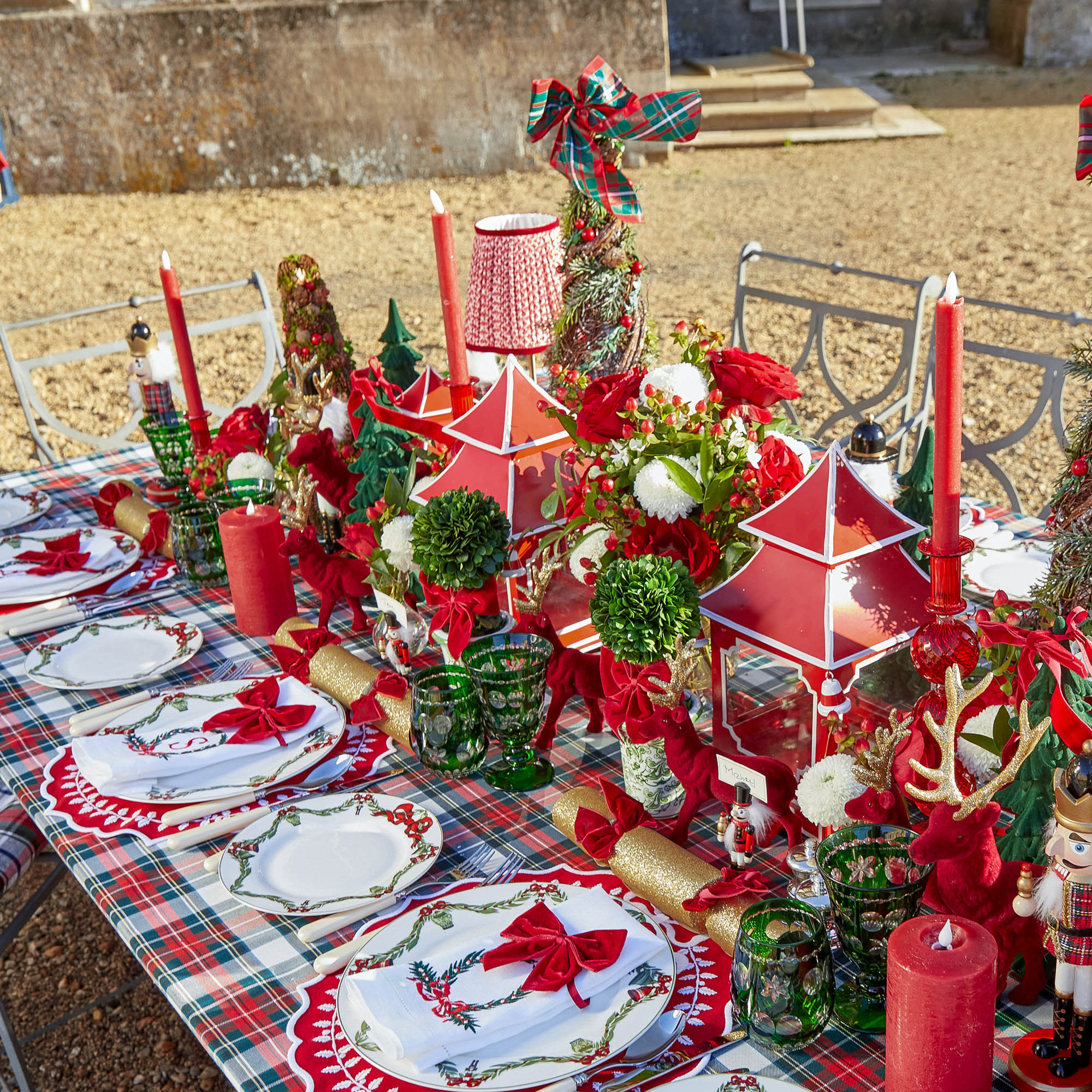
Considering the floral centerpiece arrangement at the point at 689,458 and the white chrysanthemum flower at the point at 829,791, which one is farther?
the floral centerpiece arrangement at the point at 689,458

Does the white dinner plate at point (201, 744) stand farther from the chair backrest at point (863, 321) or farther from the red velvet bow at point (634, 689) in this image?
the chair backrest at point (863, 321)

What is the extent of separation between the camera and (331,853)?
1.38m

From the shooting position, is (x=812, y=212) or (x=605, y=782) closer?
(x=605, y=782)

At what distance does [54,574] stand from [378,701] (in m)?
0.85

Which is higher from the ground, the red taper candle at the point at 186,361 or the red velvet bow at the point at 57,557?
the red taper candle at the point at 186,361

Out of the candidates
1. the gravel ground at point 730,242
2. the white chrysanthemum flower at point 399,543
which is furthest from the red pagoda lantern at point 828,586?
the gravel ground at point 730,242

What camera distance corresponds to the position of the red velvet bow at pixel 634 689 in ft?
4.39

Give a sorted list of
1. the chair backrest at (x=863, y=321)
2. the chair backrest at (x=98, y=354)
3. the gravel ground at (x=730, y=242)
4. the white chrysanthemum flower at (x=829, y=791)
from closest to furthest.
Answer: the white chrysanthemum flower at (x=829, y=791) → the chair backrest at (x=863, y=321) → the chair backrest at (x=98, y=354) → the gravel ground at (x=730, y=242)

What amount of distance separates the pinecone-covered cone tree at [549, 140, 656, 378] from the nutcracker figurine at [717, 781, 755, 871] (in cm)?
86

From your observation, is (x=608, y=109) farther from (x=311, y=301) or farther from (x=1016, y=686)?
(x=1016, y=686)

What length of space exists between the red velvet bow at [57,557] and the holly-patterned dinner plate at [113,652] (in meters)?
0.20

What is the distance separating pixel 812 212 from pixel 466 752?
708 centimetres

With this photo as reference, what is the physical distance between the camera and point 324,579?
6.21 feet

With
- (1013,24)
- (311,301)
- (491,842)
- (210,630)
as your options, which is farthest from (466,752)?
(1013,24)
